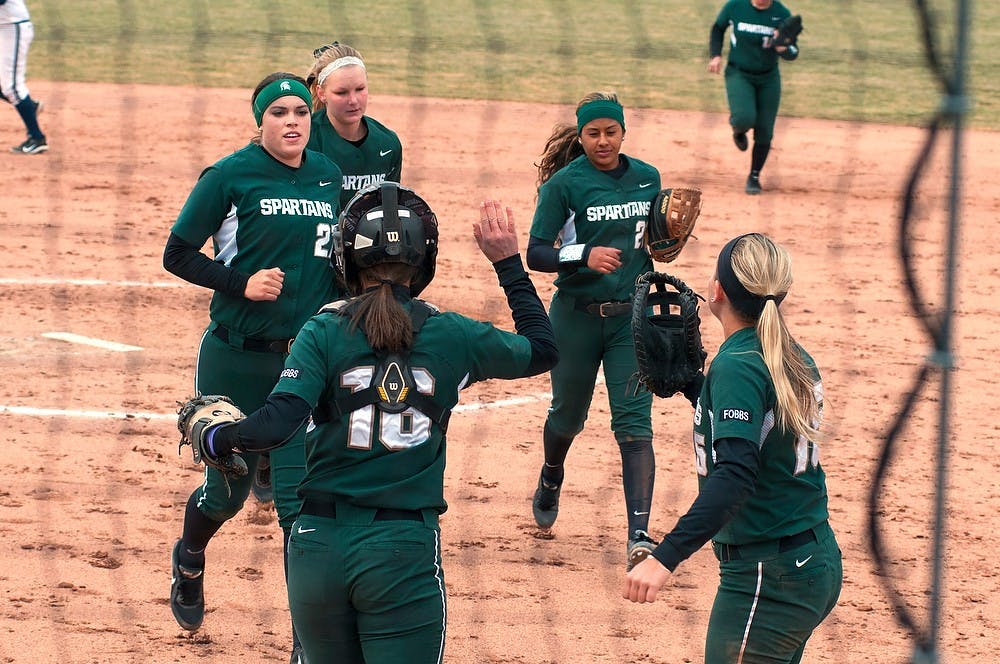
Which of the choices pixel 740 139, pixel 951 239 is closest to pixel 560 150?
pixel 951 239

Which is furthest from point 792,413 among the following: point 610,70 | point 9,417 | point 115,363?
point 610,70

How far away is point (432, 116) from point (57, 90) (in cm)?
494

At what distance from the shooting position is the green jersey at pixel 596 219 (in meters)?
6.43

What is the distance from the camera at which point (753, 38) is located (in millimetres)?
13961

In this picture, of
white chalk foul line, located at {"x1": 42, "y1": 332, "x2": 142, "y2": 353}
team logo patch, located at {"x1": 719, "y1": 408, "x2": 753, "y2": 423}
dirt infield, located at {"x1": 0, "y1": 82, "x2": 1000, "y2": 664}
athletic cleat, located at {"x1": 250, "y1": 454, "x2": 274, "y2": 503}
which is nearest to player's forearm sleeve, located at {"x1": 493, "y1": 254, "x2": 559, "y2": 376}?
team logo patch, located at {"x1": 719, "y1": 408, "x2": 753, "y2": 423}

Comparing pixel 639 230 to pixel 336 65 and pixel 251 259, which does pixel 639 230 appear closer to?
pixel 336 65

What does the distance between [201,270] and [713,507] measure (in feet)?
7.90

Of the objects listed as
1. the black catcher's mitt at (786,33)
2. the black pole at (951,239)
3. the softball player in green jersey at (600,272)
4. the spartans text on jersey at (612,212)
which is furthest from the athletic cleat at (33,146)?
the black pole at (951,239)

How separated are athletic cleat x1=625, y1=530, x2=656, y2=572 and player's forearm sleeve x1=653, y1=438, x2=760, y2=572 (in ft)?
7.25

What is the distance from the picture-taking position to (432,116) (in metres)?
17.6

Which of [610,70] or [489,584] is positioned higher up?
[610,70]

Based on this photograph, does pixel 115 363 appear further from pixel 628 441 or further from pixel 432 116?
pixel 432 116

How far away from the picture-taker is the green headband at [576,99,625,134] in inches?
253

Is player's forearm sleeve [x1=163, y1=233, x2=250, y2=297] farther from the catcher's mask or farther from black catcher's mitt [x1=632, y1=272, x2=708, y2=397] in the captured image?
black catcher's mitt [x1=632, y1=272, x2=708, y2=397]
